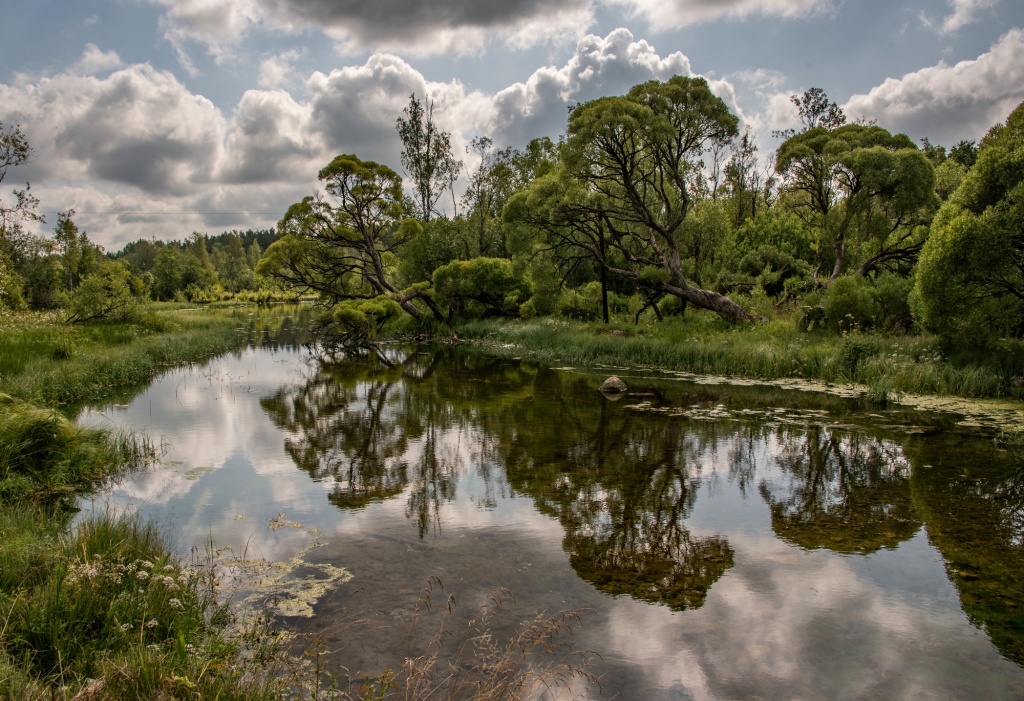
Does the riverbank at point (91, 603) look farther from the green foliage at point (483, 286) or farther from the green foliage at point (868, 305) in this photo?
the green foliage at point (483, 286)

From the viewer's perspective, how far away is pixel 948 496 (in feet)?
28.4

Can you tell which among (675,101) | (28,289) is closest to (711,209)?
(675,101)

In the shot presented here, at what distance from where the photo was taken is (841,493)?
904 cm

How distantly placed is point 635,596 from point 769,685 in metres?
1.52

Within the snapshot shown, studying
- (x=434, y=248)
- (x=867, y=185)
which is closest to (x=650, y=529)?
(x=867, y=185)

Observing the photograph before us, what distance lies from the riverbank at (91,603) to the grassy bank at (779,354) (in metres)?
15.1

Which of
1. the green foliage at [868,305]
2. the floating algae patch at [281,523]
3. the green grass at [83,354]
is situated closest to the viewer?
the floating algae patch at [281,523]

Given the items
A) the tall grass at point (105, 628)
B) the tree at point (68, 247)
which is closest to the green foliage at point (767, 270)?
the tall grass at point (105, 628)

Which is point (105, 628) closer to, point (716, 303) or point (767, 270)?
point (716, 303)

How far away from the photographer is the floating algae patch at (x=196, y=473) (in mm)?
9758

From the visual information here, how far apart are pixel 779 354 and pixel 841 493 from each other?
10.1 metres

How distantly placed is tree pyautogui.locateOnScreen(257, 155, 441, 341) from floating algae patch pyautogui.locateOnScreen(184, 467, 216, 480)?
20792mm

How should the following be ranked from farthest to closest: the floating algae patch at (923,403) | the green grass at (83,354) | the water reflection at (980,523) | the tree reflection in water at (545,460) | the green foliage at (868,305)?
1. the green foliage at (868,305)
2. the green grass at (83,354)
3. the floating algae patch at (923,403)
4. the tree reflection in water at (545,460)
5. the water reflection at (980,523)

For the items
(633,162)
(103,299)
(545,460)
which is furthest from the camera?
(103,299)
